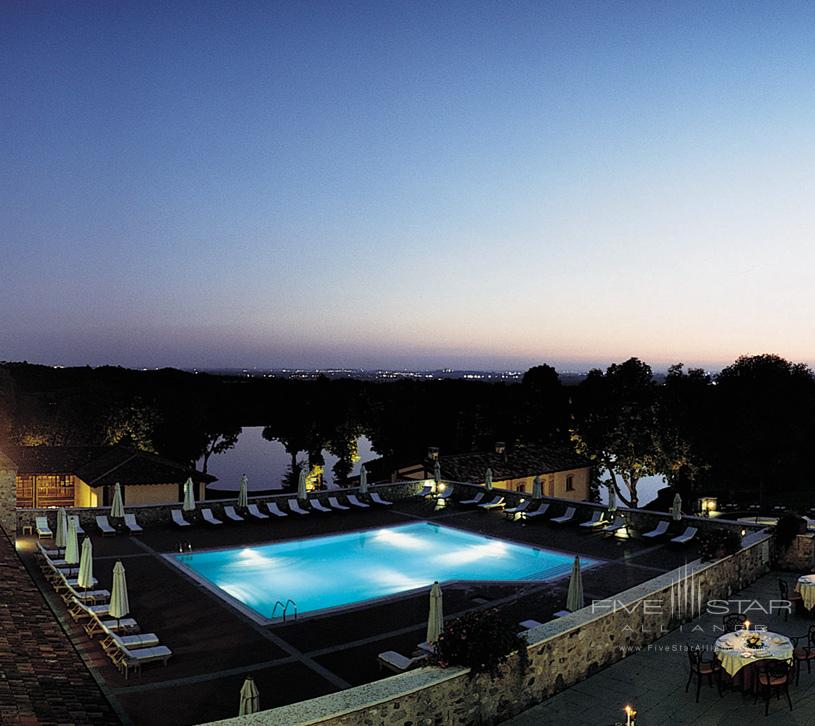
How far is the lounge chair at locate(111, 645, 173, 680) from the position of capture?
9.96 m

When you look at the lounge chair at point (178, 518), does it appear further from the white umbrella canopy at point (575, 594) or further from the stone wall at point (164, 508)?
the white umbrella canopy at point (575, 594)

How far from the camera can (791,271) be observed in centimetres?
3638

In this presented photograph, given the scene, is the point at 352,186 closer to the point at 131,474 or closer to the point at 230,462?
the point at 131,474

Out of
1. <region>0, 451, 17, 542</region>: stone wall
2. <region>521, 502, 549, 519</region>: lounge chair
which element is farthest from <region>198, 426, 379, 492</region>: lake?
<region>0, 451, 17, 542</region>: stone wall

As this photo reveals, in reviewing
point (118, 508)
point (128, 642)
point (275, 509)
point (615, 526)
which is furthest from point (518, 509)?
point (128, 642)

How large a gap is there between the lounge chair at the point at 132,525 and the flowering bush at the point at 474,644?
14.5 meters

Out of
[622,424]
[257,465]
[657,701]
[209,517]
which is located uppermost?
[622,424]

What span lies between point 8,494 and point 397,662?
12455 millimetres

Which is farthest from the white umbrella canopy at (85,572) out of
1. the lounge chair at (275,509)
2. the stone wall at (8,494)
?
the lounge chair at (275,509)

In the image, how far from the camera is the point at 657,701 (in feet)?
Answer: 29.5

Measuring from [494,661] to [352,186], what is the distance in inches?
1079

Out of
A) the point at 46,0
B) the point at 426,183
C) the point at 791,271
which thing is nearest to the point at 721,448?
the point at 791,271

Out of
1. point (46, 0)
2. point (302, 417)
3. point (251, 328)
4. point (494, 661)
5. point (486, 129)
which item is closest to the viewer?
point (494, 661)

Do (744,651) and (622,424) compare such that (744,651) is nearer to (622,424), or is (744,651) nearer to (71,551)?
(71,551)
